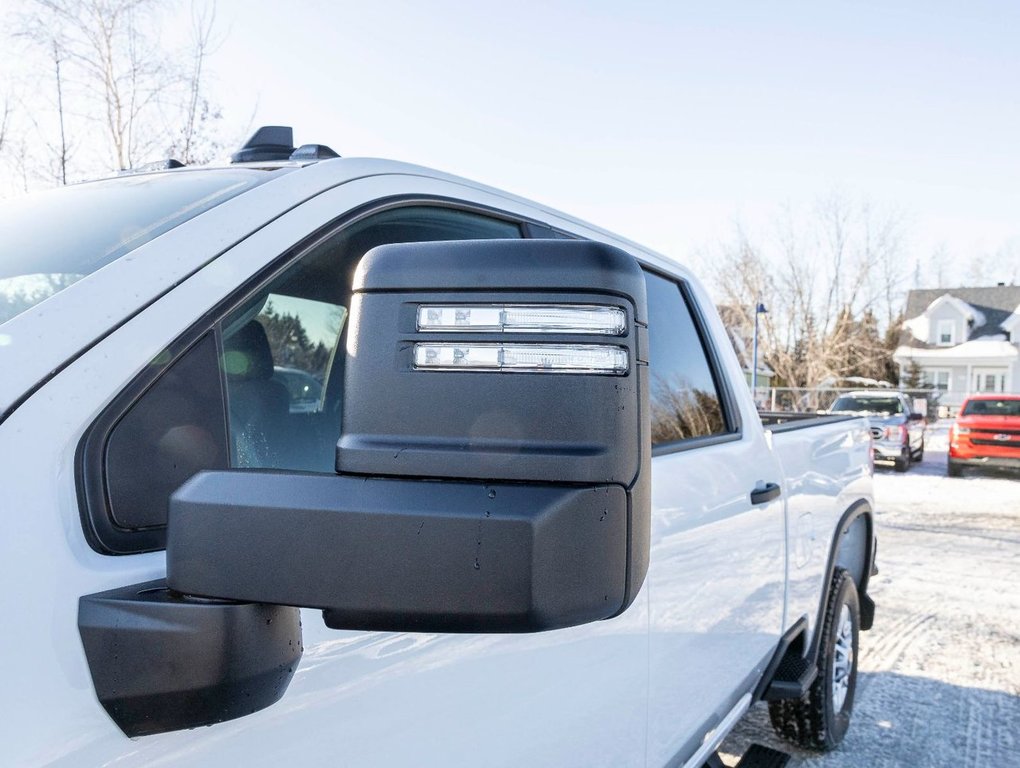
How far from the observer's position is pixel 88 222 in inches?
59.7

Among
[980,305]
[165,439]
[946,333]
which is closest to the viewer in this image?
[165,439]

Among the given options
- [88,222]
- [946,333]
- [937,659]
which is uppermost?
[946,333]

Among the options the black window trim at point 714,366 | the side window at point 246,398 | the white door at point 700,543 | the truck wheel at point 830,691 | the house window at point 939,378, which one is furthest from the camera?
the house window at point 939,378

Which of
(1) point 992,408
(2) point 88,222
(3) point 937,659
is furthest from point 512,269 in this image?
(1) point 992,408

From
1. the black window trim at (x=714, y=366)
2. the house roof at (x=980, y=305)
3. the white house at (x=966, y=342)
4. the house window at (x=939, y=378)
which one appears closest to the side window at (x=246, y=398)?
the black window trim at (x=714, y=366)

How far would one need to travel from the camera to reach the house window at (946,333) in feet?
171

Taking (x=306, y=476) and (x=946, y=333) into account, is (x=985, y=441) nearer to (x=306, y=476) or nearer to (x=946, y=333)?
(x=306, y=476)

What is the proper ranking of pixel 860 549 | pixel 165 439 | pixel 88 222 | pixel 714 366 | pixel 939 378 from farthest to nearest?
pixel 939 378 → pixel 860 549 → pixel 714 366 → pixel 88 222 → pixel 165 439

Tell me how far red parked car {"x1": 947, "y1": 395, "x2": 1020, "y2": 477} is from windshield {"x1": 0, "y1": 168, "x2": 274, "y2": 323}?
1613 centimetres

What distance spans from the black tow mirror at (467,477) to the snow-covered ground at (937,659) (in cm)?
338

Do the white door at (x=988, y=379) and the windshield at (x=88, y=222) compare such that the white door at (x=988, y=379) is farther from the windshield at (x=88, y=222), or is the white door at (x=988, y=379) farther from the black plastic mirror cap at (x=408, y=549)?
the black plastic mirror cap at (x=408, y=549)

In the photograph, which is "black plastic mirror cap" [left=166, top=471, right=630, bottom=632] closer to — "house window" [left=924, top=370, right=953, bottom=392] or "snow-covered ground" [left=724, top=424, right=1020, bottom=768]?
"snow-covered ground" [left=724, top=424, right=1020, bottom=768]

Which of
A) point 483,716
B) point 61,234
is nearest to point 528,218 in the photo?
point 61,234

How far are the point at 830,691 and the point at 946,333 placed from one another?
55.4 metres
